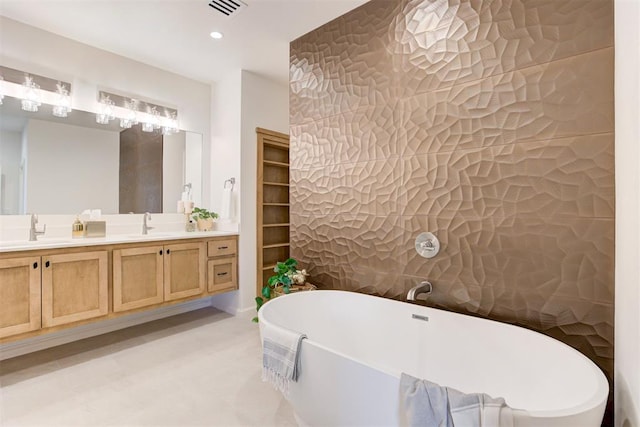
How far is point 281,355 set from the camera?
1464 mm

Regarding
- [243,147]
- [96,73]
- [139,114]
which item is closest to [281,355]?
[243,147]

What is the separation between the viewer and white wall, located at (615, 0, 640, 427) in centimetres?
107

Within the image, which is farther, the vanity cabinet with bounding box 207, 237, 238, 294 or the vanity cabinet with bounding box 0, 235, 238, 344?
the vanity cabinet with bounding box 207, 237, 238, 294

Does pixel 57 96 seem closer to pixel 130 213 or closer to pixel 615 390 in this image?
pixel 130 213

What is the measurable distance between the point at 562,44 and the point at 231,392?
2.72m

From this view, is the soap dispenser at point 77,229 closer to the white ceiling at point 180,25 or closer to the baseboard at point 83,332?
the baseboard at point 83,332

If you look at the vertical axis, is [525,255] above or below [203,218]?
below

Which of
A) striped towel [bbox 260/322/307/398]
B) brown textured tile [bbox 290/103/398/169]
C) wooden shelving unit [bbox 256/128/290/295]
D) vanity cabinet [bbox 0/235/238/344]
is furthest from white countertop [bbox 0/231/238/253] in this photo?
striped towel [bbox 260/322/307/398]

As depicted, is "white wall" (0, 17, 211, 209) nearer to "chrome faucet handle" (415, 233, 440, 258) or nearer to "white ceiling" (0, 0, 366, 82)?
"white ceiling" (0, 0, 366, 82)

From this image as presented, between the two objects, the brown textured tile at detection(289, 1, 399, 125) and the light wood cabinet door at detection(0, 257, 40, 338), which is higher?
the brown textured tile at detection(289, 1, 399, 125)

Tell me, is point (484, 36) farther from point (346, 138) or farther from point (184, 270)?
point (184, 270)

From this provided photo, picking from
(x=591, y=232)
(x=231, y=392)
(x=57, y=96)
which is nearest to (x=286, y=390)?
(x=231, y=392)

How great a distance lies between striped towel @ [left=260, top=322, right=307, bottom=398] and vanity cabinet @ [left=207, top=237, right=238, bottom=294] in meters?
1.85

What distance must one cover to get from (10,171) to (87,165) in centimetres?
53
